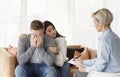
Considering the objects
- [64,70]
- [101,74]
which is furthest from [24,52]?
[101,74]

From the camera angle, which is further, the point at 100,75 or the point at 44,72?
the point at 44,72

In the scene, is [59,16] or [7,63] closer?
→ [7,63]

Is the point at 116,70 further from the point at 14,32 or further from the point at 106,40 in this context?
the point at 14,32

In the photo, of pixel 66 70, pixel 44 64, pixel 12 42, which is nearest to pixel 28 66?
pixel 44 64

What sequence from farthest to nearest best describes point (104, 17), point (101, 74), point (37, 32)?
1. point (37, 32)
2. point (104, 17)
3. point (101, 74)

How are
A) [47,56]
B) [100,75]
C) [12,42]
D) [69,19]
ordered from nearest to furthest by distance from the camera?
[100,75], [47,56], [12,42], [69,19]

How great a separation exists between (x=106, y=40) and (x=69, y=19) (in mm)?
3233

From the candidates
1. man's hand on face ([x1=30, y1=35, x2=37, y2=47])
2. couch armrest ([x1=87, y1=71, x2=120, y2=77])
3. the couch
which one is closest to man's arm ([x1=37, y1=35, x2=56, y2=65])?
man's hand on face ([x1=30, y1=35, x2=37, y2=47])

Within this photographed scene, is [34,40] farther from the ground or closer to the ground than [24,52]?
farther from the ground

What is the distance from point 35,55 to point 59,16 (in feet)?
7.37

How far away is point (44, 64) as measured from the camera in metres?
3.69

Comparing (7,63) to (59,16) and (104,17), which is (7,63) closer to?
(104,17)

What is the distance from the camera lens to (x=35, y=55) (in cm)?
364

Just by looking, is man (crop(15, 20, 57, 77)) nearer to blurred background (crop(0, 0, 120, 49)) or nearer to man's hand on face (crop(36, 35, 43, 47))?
man's hand on face (crop(36, 35, 43, 47))
